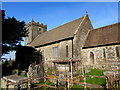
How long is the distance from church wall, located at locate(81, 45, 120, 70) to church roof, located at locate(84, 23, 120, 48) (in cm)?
83

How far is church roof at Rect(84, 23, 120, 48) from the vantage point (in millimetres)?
15547

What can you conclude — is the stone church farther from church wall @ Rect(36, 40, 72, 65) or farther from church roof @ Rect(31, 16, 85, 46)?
church roof @ Rect(31, 16, 85, 46)

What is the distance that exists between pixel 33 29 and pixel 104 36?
73.7ft

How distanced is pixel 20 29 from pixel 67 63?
33.1 ft

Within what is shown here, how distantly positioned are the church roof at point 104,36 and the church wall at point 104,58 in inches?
32.7

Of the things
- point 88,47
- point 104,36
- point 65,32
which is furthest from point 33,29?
point 104,36

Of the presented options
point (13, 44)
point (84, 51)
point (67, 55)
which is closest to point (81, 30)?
point (84, 51)

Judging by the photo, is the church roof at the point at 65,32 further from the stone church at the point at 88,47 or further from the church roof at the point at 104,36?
the church roof at the point at 104,36

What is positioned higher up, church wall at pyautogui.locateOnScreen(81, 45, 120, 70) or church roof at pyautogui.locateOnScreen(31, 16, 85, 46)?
church roof at pyautogui.locateOnScreen(31, 16, 85, 46)

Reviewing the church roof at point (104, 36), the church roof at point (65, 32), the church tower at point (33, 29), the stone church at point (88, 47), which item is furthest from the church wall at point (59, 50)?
the church tower at point (33, 29)

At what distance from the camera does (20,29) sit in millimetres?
17188

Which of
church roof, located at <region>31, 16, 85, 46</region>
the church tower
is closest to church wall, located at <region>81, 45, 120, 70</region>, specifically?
church roof, located at <region>31, 16, 85, 46</region>

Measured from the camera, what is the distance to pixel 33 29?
32.0 meters

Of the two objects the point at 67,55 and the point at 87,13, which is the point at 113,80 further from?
the point at 87,13
